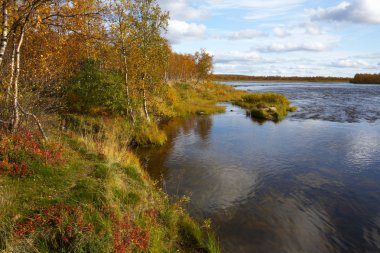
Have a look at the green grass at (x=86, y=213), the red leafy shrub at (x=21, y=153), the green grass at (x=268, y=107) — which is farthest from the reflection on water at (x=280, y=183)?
the green grass at (x=268, y=107)

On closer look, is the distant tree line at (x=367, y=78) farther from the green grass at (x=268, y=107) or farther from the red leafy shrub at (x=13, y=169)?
the red leafy shrub at (x=13, y=169)

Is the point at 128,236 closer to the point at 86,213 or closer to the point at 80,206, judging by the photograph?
the point at 86,213

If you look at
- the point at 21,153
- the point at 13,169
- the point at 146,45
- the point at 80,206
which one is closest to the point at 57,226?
the point at 80,206

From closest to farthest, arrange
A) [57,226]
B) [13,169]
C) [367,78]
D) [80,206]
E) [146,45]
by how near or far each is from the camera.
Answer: [57,226], [80,206], [13,169], [146,45], [367,78]

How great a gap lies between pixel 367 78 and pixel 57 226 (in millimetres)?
170513

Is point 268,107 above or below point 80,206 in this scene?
below

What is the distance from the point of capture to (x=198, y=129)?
3044 cm

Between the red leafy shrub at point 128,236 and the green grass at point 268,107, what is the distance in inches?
1202

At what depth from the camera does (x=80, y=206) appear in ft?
28.6

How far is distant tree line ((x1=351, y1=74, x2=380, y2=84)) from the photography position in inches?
5586

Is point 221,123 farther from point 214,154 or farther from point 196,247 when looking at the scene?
point 196,247

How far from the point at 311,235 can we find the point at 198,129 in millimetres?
20184

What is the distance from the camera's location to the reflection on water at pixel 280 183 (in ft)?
35.7

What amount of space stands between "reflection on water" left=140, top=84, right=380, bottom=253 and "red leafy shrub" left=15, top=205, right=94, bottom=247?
4997 millimetres
